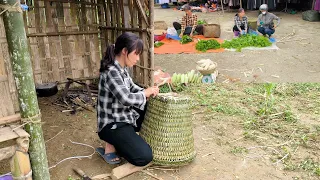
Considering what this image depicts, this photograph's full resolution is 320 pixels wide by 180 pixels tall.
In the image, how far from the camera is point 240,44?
353 inches

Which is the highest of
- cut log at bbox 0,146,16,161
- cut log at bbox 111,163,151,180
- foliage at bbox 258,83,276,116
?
cut log at bbox 0,146,16,161

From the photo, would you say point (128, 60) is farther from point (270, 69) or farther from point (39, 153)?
point (270, 69)

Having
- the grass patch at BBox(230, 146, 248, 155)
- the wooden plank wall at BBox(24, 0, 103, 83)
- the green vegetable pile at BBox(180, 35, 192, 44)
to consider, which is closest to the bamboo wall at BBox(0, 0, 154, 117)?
the wooden plank wall at BBox(24, 0, 103, 83)

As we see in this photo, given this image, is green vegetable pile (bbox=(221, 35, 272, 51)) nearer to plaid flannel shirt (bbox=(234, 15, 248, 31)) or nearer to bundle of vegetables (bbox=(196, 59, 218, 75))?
plaid flannel shirt (bbox=(234, 15, 248, 31))

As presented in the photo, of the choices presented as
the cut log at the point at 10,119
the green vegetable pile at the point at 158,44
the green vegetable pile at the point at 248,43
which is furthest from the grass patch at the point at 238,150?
the green vegetable pile at the point at 158,44

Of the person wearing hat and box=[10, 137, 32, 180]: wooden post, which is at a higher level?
the person wearing hat

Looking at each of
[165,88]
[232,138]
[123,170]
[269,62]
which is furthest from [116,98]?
[269,62]

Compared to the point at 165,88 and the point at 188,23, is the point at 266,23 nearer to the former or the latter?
the point at 188,23

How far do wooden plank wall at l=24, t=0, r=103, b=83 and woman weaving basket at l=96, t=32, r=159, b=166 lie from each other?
2981 millimetres

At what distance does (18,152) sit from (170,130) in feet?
4.74

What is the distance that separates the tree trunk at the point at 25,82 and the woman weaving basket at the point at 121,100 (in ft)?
2.65

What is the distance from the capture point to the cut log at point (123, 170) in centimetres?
298

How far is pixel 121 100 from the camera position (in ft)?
9.13

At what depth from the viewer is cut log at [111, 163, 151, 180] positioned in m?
2.98
